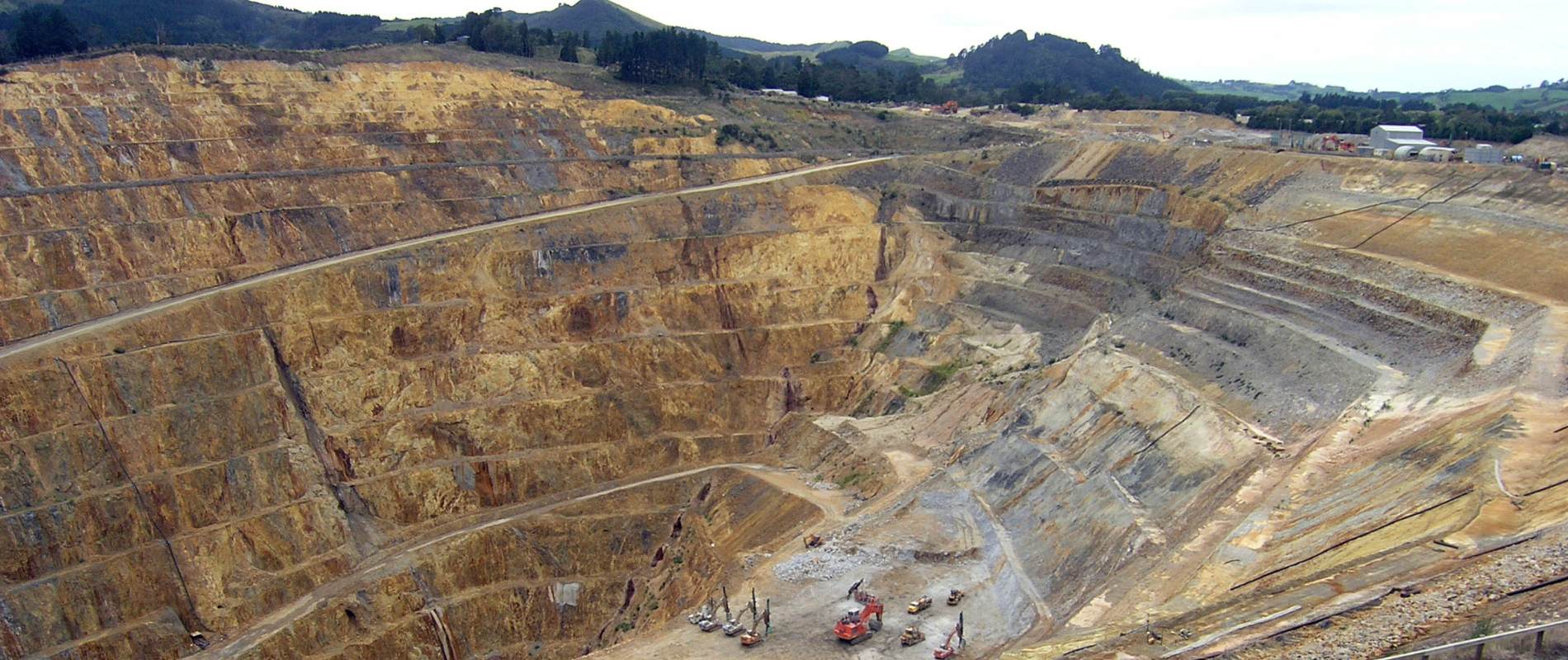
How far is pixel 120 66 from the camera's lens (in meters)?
66.5

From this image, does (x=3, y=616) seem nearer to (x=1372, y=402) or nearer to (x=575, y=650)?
(x=575, y=650)

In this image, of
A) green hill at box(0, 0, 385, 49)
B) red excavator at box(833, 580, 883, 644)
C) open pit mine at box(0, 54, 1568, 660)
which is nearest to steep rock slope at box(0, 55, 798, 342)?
open pit mine at box(0, 54, 1568, 660)

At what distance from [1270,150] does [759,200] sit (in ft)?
103

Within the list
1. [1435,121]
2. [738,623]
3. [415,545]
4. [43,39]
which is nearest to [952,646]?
[738,623]

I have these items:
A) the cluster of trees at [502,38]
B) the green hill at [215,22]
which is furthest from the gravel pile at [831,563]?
the green hill at [215,22]

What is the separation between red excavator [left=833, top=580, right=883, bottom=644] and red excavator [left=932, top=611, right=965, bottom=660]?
2.48m

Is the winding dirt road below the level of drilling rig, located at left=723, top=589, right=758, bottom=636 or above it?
below

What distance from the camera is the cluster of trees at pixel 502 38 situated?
95.1 metres

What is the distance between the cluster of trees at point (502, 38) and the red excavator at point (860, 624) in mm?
69024

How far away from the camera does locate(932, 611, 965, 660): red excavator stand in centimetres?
3581

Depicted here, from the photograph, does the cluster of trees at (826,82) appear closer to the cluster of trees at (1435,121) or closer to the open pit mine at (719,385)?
the open pit mine at (719,385)

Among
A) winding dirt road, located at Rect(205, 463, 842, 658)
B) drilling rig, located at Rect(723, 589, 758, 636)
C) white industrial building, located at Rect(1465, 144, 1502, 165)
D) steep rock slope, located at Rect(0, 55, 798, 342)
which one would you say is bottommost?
winding dirt road, located at Rect(205, 463, 842, 658)

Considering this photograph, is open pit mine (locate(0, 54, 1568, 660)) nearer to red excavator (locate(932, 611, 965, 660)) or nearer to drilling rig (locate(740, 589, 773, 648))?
red excavator (locate(932, 611, 965, 660))

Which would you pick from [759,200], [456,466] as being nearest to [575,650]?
[456,466]
